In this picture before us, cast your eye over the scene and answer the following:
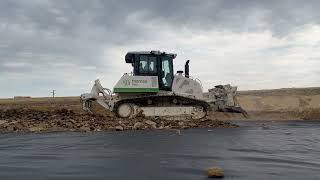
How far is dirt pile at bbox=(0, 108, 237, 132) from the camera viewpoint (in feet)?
83.8

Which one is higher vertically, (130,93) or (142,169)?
(130,93)

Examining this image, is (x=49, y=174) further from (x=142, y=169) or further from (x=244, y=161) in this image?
(x=244, y=161)

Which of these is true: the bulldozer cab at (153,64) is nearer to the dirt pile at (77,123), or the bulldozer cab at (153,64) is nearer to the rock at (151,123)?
the dirt pile at (77,123)

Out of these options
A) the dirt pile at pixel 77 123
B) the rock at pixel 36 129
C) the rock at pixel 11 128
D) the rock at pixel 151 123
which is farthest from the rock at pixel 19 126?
the rock at pixel 151 123

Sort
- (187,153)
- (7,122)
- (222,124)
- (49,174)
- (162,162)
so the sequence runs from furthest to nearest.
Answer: (222,124) < (7,122) < (187,153) < (162,162) < (49,174)

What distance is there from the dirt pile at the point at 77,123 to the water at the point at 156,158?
17.9 ft

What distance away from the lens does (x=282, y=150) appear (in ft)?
54.0

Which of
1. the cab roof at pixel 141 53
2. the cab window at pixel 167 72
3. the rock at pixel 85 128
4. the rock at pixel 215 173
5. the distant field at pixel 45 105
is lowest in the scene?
the rock at pixel 215 173

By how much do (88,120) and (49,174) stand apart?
16587 mm

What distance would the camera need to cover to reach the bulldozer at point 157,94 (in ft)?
99.8

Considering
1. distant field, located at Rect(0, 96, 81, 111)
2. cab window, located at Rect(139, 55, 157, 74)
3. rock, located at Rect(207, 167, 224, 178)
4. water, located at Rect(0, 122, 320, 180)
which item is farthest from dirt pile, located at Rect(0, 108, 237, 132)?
rock, located at Rect(207, 167, 224, 178)

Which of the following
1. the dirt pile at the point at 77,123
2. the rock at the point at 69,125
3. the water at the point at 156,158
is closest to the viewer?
the water at the point at 156,158

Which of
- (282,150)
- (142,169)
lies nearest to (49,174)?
(142,169)

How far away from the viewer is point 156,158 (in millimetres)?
13766
